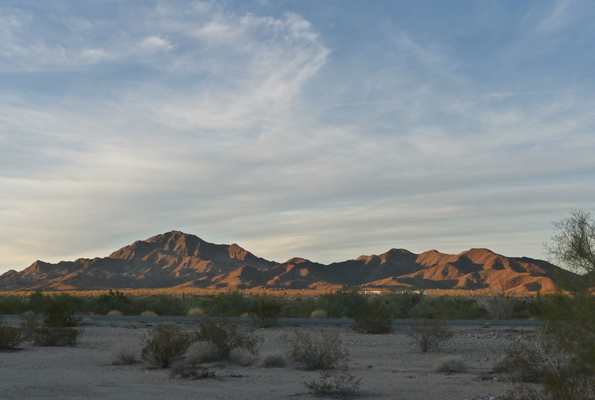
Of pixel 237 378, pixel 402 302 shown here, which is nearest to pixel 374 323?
pixel 237 378

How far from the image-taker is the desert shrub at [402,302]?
44250 mm

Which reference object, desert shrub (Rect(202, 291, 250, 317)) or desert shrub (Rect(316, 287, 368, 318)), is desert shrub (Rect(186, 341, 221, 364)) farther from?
desert shrub (Rect(202, 291, 250, 317))

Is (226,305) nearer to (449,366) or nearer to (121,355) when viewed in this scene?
(121,355)

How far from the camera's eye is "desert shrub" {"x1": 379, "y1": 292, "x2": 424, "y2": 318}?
44250 mm

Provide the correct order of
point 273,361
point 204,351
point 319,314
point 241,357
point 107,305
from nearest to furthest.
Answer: point 273,361, point 204,351, point 241,357, point 319,314, point 107,305

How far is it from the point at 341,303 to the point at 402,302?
22.3 ft

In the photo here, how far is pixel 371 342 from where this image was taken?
2369 cm

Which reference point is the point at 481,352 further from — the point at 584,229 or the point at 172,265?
the point at 172,265

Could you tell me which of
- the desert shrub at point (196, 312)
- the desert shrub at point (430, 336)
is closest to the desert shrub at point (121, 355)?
the desert shrub at point (430, 336)

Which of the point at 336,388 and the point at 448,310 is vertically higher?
the point at 448,310

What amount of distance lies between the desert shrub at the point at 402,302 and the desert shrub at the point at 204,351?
26789 mm

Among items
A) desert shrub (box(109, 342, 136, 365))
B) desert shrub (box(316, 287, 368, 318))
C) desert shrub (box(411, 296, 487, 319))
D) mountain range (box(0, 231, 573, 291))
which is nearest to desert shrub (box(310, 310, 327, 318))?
desert shrub (box(316, 287, 368, 318))

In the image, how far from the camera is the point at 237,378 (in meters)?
14.7

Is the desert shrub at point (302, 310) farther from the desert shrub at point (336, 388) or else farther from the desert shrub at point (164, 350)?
the desert shrub at point (336, 388)
